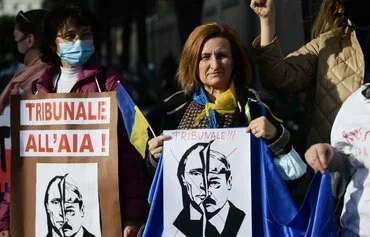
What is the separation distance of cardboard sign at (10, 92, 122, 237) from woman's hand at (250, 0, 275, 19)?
839mm

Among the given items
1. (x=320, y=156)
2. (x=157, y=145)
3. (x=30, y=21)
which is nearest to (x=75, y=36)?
(x=157, y=145)

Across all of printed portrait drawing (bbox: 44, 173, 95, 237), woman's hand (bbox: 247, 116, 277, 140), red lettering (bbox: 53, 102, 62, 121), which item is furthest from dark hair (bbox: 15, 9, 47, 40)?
woman's hand (bbox: 247, 116, 277, 140)

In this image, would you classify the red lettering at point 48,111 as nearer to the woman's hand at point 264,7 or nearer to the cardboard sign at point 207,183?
the cardboard sign at point 207,183

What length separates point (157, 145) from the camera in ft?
13.8

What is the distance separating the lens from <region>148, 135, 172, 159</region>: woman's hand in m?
4.19

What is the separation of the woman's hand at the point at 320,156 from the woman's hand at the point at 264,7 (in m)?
0.89

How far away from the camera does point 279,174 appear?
3.99 metres

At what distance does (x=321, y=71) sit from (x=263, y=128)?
1.88 ft

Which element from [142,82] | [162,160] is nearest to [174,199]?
[162,160]

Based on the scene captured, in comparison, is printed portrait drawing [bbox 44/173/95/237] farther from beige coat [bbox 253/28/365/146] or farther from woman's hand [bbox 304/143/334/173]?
woman's hand [bbox 304/143/334/173]

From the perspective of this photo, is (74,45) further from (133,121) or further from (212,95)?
(212,95)

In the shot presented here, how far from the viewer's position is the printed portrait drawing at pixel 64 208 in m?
4.64

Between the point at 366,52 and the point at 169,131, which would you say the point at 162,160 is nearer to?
the point at 169,131

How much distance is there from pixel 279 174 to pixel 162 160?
562 millimetres
